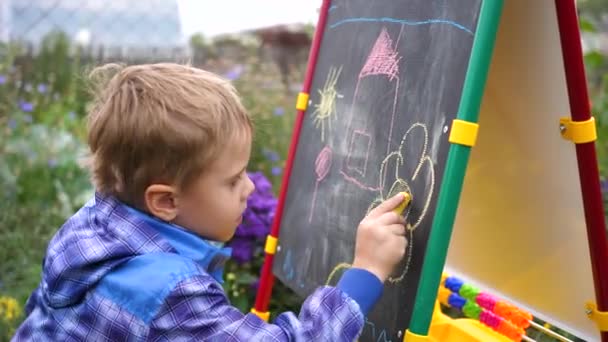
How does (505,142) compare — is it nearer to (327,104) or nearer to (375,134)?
(375,134)

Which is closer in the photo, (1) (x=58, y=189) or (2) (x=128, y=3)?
(1) (x=58, y=189)

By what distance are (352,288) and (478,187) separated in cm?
74

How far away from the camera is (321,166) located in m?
2.34

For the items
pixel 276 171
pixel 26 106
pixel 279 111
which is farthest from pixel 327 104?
pixel 26 106

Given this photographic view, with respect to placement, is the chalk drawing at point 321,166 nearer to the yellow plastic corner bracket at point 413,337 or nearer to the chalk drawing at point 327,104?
the chalk drawing at point 327,104

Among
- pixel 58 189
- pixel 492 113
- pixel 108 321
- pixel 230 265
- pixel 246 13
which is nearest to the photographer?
pixel 108 321

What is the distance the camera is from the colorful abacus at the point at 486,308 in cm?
220

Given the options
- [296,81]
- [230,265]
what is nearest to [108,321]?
[230,265]

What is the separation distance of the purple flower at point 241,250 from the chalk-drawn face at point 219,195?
138 cm

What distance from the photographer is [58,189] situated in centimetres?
431

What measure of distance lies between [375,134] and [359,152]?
3.9 inches

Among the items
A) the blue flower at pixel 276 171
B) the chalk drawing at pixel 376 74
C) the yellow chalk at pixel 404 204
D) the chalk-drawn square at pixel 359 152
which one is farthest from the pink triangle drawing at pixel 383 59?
the blue flower at pixel 276 171

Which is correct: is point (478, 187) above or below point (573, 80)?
below

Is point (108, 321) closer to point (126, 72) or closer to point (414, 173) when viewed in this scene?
point (126, 72)
